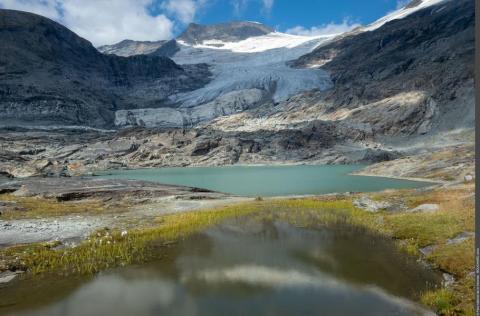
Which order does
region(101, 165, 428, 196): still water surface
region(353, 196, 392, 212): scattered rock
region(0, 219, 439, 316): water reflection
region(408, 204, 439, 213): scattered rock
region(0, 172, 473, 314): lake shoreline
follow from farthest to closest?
region(101, 165, 428, 196): still water surface, region(353, 196, 392, 212): scattered rock, region(408, 204, 439, 213): scattered rock, region(0, 172, 473, 314): lake shoreline, region(0, 219, 439, 316): water reflection

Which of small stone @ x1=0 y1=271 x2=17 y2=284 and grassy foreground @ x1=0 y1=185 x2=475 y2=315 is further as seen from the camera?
small stone @ x1=0 y1=271 x2=17 y2=284

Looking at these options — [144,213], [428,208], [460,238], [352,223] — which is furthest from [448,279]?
[144,213]

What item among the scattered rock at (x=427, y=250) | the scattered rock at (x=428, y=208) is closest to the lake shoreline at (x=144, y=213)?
the scattered rock at (x=427, y=250)

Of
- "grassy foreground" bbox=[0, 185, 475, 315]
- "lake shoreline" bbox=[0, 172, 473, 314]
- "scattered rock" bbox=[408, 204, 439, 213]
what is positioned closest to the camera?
"grassy foreground" bbox=[0, 185, 475, 315]

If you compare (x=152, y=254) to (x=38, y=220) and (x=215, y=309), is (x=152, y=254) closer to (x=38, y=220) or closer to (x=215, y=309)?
(x=215, y=309)

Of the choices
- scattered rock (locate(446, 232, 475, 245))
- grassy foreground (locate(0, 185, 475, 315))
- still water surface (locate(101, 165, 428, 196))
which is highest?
scattered rock (locate(446, 232, 475, 245))

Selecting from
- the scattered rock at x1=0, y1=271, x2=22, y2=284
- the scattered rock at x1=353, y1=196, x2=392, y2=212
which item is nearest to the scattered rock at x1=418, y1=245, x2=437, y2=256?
the scattered rock at x1=353, y1=196, x2=392, y2=212

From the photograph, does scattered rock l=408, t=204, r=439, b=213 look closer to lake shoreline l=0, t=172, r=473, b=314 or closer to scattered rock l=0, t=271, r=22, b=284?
lake shoreline l=0, t=172, r=473, b=314
